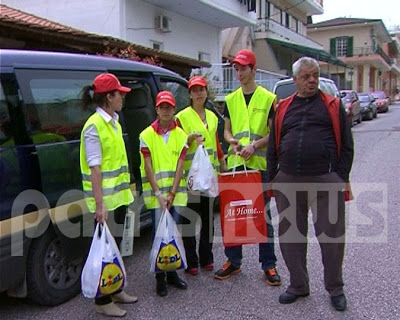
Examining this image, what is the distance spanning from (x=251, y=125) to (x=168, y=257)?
4.33 feet

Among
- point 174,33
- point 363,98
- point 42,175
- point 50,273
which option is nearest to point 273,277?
point 50,273

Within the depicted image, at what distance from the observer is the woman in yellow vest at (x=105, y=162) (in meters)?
3.35

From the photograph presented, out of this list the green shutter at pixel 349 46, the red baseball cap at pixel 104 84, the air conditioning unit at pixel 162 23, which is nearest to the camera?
the red baseball cap at pixel 104 84

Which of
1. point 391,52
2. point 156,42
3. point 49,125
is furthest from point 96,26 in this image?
point 391,52

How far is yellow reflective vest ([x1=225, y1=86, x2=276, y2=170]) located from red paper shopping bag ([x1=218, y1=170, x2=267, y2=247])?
0.14 m

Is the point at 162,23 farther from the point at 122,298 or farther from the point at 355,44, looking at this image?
the point at 355,44

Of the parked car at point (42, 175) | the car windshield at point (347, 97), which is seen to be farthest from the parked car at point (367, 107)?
the parked car at point (42, 175)

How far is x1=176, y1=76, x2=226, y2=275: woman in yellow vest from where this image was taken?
13.5 ft

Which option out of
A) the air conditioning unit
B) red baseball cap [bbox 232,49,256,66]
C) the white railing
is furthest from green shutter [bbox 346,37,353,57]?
red baseball cap [bbox 232,49,256,66]

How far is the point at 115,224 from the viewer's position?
11.8 feet

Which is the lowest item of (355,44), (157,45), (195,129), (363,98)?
(195,129)

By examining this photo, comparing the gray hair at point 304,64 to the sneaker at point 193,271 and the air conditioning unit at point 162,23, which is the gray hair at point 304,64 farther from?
the air conditioning unit at point 162,23

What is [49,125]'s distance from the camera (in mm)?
3658

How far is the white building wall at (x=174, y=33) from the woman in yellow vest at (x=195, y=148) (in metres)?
9.76
